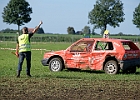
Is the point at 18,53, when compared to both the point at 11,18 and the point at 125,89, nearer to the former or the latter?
the point at 125,89

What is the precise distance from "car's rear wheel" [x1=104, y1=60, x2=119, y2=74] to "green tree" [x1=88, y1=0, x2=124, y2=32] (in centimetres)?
5470

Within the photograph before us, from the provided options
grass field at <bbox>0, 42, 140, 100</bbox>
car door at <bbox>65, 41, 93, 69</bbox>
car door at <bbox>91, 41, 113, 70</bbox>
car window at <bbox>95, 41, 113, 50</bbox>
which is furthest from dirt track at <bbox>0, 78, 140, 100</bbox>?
car window at <bbox>95, 41, 113, 50</bbox>

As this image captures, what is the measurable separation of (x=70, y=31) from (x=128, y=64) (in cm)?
10991

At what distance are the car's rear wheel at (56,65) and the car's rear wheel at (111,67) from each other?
2.02 m

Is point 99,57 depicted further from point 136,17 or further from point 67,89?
point 136,17

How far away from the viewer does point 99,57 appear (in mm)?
15672

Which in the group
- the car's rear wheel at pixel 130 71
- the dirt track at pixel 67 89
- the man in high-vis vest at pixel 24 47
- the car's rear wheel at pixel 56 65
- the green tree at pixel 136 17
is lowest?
the dirt track at pixel 67 89

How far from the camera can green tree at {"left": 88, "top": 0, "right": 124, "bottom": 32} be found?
230 ft

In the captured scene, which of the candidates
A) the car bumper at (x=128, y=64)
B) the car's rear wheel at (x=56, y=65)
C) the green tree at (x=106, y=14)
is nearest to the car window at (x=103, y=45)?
the car bumper at (x=128, y=64)

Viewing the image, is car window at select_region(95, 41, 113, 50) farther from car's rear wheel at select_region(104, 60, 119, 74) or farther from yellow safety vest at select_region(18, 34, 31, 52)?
yellow safety vest at select_region(18, 34, 31, 52)

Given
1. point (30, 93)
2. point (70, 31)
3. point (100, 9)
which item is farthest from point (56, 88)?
point (70, 31)

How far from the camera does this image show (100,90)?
10.4m

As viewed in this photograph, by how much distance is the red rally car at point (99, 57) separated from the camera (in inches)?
603

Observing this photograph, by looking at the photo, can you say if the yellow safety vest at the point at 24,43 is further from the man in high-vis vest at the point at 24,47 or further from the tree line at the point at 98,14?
the tree line at the point at 98,14
